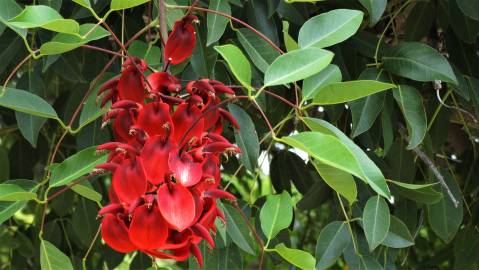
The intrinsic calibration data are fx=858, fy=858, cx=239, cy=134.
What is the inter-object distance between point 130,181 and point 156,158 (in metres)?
0.03

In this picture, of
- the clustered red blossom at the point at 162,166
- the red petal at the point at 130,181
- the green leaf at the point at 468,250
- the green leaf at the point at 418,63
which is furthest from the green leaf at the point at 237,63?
the green leaf at the point at 468,250

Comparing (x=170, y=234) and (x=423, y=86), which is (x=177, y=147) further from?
(x=423, y=86)

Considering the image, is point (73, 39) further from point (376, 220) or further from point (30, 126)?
point (376, 220)

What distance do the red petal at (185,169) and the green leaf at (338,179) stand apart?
20cm

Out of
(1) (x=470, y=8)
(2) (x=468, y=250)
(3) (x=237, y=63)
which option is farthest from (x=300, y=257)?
(2) (x=468, y=250)

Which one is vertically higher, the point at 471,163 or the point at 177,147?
the point at 177,147

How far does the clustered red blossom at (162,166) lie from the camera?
0.62 meters

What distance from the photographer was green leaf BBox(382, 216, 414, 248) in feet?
3.45

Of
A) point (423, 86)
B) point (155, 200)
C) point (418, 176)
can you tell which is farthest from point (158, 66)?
point (418, 176)

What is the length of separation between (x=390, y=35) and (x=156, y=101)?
2.63 ft

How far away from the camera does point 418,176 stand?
4.79 feet

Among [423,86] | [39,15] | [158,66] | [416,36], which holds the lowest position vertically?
[423,86]

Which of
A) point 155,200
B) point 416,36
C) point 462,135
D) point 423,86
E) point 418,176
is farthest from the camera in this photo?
point 462,135

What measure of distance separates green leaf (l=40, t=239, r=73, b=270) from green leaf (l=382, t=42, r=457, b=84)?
0.45 meters
